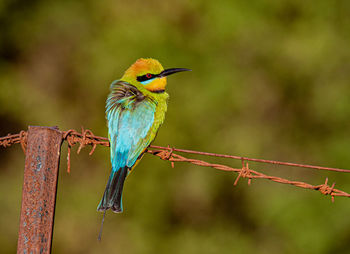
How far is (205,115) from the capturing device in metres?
5.61

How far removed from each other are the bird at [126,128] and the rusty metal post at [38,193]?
0.60 meters

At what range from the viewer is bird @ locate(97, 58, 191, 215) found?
248 cm

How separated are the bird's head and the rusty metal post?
1.49m

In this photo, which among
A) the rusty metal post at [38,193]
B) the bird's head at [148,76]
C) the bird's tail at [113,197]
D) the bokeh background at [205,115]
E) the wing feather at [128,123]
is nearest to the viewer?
the rusty metal post at [38,193]

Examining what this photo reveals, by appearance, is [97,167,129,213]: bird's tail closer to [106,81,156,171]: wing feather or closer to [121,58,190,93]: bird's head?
[106,81,156,171]: wing feather

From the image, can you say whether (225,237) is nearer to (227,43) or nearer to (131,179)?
(131,179)

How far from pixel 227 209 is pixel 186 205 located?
48cm

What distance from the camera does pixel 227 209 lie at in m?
5.88

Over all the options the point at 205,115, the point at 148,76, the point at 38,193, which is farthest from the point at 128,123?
the point at 205,115

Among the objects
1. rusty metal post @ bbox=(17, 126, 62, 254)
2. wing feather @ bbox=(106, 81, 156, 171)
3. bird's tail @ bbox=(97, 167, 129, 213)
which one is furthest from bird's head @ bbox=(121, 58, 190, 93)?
rusty metal post @ bbox=(17, 126, 62, 254)

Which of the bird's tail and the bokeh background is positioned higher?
the bokeh background

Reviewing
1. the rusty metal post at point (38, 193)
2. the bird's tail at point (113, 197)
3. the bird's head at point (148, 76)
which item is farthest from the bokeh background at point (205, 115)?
the rusty metal post at point (38, 193)

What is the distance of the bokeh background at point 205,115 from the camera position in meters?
5.48

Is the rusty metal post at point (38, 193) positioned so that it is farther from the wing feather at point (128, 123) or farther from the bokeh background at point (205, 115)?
the bokeh background at point (205, 115)
